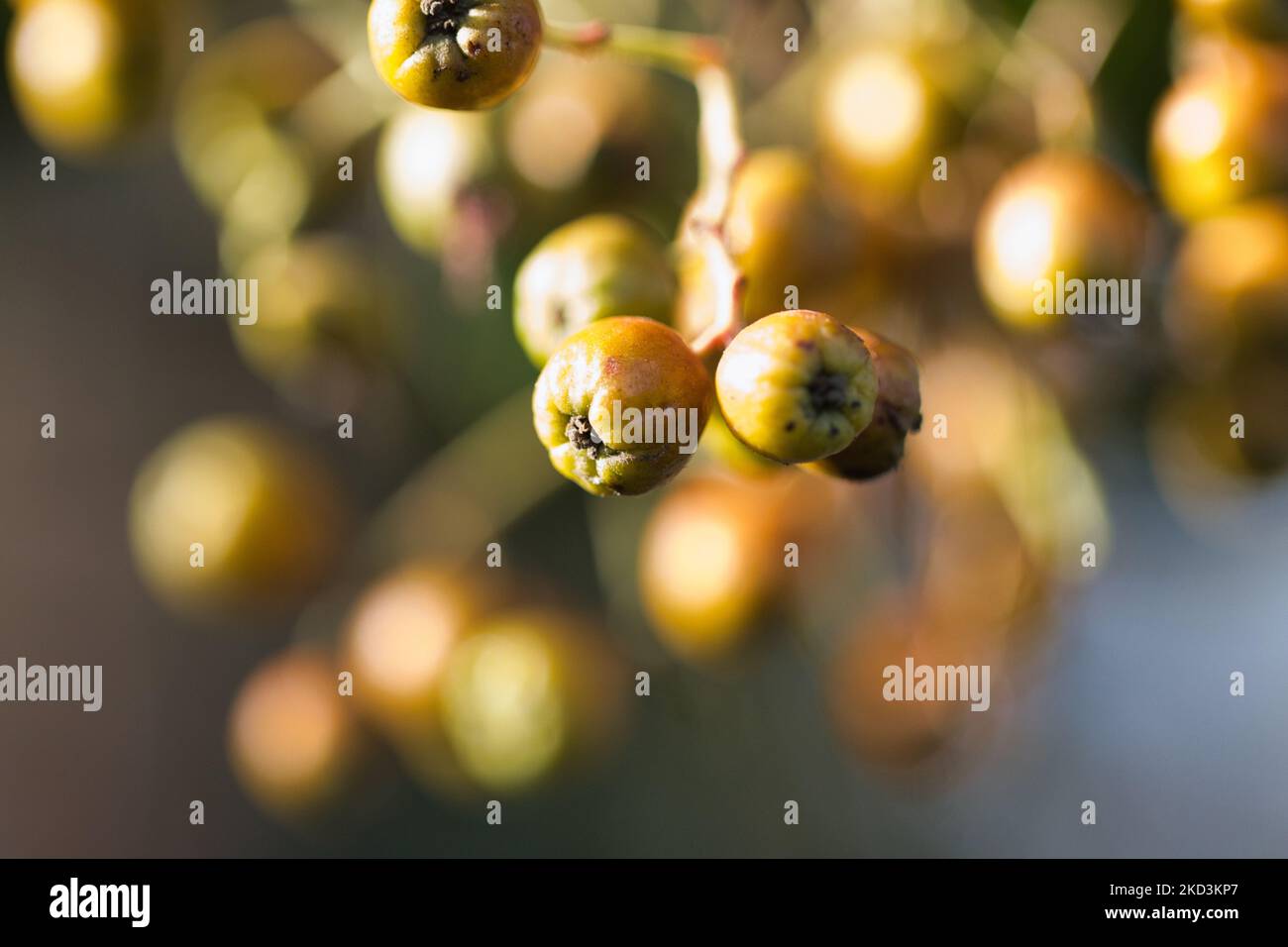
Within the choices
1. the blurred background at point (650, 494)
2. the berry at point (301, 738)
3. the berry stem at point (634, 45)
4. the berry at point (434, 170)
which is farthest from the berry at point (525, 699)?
the berry stem at point (634, 45)

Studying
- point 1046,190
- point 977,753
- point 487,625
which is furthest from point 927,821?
point 1046,190

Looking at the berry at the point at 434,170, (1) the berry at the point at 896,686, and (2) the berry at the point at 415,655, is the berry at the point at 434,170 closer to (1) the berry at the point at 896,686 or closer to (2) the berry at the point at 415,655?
(2) the berry at the point at 415,655

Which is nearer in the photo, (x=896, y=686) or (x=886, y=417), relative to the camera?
(x=886, y=417)

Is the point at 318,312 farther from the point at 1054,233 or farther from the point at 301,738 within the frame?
the point at 1054,233

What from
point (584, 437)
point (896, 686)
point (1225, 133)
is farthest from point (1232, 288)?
point (584, 437)
